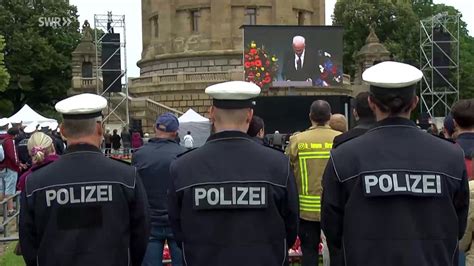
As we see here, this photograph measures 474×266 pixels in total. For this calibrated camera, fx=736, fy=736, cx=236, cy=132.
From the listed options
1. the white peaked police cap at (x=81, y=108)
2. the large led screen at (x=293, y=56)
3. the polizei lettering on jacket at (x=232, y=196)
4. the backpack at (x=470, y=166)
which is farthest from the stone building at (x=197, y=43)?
the polizei lettering on jacket at (x=232, y=196)

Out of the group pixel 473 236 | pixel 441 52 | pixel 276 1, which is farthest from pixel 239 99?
pixel 276 1

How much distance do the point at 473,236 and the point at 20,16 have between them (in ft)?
207

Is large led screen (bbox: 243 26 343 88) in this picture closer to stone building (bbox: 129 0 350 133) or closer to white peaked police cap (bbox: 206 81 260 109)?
stone building (bbox: 129 0 350 133)

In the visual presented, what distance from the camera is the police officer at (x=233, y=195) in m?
4.30

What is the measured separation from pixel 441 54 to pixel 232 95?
44.6m

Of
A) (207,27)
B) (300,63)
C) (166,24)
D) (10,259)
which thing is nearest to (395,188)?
(10,259)

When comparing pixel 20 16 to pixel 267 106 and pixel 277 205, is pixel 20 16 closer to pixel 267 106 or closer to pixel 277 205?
pixel 267 106

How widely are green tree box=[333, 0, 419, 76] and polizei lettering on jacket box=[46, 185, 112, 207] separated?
6310 cm

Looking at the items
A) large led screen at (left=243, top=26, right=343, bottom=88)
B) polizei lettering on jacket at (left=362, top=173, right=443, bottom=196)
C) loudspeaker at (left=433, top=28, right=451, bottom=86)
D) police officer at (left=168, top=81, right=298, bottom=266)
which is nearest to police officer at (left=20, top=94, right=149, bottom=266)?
police officer at (left=168, top=81, right=298, bottom=266)

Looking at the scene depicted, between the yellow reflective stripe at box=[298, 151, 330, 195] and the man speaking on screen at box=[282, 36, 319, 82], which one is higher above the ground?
the man speaking on screen at box=[282, 36, 319, 82]

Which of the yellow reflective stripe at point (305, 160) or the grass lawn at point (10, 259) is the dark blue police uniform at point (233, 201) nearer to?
the yellow reflective stripe at point (305, 160)

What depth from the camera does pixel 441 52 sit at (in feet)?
153

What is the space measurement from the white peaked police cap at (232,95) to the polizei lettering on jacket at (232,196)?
19.7 inches

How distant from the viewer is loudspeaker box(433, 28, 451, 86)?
45906 mm
